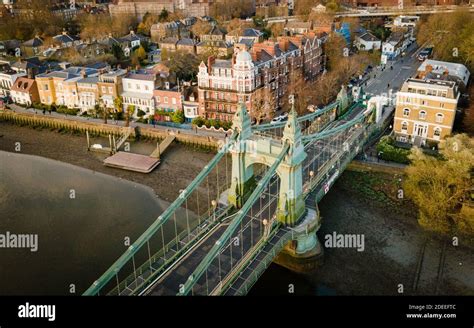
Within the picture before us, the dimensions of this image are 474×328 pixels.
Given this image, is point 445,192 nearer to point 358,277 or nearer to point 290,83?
point 358,277

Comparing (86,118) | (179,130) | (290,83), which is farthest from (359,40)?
(86,118)

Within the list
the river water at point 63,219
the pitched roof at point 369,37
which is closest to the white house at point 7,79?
the river water at point 63,219

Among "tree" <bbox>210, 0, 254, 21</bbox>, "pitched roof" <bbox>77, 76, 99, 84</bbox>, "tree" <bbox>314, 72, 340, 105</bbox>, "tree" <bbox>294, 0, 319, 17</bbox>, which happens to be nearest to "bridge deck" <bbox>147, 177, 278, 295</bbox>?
"tree" <bbox>314, 72, 340, 105</bbox>

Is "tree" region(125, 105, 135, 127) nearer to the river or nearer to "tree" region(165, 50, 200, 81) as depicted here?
"tree" region(165, 50, 200, 81)

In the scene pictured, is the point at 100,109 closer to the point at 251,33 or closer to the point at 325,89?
the point at 325,89

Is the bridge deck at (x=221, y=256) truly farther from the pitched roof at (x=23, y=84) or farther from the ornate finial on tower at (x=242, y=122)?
the pitched roof at (x=23, y=84)
